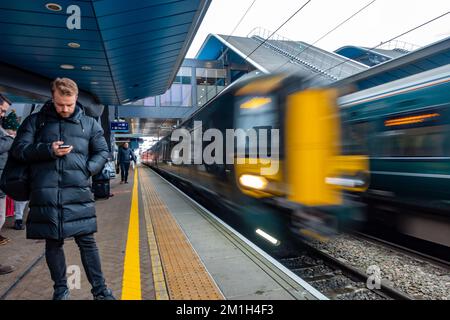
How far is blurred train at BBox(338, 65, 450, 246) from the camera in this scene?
6176 mm

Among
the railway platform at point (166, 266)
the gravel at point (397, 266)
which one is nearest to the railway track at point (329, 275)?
the gravel at point (397, 266)

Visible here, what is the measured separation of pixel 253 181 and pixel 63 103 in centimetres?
339

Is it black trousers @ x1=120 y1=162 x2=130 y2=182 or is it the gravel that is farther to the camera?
black trousers @ x1=120 y1=162 x2=130 y2=182

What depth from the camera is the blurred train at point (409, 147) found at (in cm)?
618

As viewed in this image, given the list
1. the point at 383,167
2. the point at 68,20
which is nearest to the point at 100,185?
the point at 68,20

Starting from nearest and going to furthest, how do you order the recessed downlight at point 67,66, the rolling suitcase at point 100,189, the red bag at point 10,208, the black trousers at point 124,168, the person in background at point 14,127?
the person in background at point 14,127 < the red bag at point 10,208 < the recessed downlight at point 67,66 < the rolling suitcase at point 100,189 < the black trousers at point 124,168

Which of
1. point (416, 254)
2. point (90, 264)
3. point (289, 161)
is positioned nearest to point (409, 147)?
point (416, 254)

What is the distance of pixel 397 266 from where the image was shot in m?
4.91

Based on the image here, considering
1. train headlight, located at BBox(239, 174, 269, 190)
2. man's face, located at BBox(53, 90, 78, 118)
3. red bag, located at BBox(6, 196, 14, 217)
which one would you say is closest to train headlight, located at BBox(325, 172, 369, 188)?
train headlight, located at BBox(239, 174, 269, 190)

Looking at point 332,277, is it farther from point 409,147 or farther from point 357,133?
point 357,133

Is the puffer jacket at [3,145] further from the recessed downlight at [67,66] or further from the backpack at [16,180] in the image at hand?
the recessed downlight at [67,66]

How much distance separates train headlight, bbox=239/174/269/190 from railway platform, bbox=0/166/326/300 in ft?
2.72

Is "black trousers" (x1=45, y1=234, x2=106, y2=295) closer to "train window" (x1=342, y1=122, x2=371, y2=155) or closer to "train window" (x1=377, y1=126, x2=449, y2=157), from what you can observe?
"train window" (x1=377, y1=126, x2=449, y2=157)

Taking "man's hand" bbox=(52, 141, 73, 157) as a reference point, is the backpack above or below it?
below
